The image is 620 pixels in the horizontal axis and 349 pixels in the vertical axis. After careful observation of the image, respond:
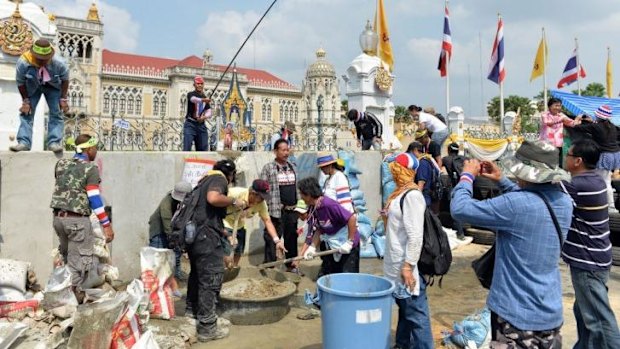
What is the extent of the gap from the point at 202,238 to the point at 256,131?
4.49 metres

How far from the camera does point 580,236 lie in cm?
345

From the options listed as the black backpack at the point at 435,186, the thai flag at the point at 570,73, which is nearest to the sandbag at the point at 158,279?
the black backpack at the point at 435,186

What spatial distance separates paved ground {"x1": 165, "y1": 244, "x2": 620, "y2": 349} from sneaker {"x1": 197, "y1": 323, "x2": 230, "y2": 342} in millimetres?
46

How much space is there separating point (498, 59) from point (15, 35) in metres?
16.7

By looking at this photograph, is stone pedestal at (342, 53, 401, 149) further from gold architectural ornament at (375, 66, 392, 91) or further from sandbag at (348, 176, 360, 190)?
sandbag at (348, 176, 360, 190)

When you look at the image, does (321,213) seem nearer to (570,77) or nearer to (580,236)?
(580,236)

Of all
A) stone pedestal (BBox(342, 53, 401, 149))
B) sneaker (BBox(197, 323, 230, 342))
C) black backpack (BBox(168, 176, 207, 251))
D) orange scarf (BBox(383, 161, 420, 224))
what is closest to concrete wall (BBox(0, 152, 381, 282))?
black backpack (BBox(168, 176, 207, 251))

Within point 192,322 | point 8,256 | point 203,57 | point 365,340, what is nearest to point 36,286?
point 8,256

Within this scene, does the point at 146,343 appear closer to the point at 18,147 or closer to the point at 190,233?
the point at 190,233

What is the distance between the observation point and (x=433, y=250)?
11.7 ft

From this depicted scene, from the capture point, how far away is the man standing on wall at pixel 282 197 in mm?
6695

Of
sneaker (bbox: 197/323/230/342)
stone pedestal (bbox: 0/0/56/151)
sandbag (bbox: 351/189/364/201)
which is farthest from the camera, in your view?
sandbag (bbox: 351/189/364/201)

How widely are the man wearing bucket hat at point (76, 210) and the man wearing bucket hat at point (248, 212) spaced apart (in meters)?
1.53

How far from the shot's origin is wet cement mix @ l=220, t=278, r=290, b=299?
16.5ft
